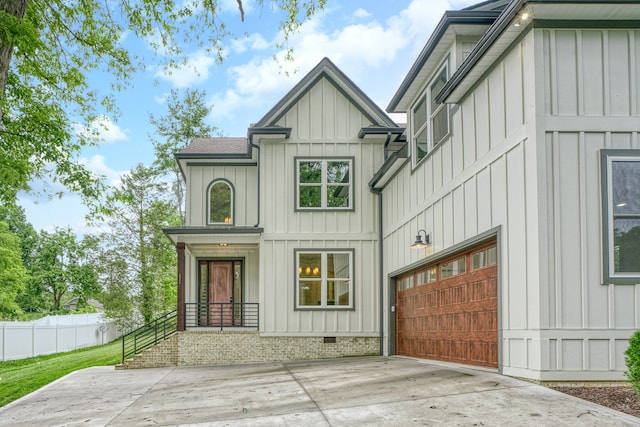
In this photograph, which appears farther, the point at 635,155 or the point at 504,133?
the point at 504,133

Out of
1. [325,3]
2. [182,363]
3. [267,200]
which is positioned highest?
[325,3]

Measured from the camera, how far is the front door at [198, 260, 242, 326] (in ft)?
57.4

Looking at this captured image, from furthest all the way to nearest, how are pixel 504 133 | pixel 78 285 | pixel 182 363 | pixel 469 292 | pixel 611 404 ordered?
pixel 78 285 < pixel 182 363 < pixel 469 292 < pixel 504 133 < pixel 611 404

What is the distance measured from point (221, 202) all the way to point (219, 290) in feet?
8.65

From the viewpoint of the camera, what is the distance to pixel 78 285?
170 feet

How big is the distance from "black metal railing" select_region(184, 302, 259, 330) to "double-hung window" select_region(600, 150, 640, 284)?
11.1 m

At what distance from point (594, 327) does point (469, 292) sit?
2.76 m

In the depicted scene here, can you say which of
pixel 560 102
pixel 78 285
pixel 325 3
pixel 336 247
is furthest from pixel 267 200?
pixel 78 285

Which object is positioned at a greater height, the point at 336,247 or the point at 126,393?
the point at 336,247

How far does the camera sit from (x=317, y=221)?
1584 cm

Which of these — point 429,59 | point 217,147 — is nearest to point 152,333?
point 217,147

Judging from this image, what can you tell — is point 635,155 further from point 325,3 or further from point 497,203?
point 325,3

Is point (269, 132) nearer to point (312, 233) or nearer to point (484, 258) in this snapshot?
point (312, 233)

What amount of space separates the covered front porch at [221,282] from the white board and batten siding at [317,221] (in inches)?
47.4
